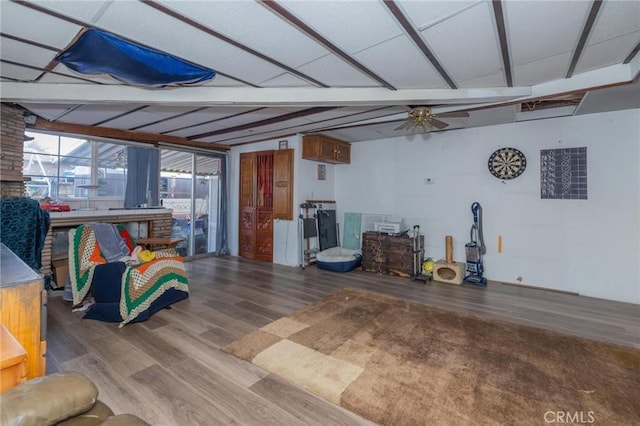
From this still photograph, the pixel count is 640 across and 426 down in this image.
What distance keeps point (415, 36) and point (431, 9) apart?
1.05 feet

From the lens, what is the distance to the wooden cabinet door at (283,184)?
19.1 ft

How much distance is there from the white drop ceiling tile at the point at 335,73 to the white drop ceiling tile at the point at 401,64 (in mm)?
169

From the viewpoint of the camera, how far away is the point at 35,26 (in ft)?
6.46

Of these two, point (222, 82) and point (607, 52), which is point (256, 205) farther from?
point (607, 52)

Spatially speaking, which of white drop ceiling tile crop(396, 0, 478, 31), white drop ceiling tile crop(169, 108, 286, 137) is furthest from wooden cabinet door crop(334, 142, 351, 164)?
white drop ceiling tile crop(396, 0, 478, 31)

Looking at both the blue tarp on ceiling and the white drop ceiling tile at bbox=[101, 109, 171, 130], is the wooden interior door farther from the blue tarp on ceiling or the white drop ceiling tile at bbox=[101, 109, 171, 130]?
the blue tarp on ceiling

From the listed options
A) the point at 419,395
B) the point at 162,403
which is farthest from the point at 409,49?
the point at 162,403

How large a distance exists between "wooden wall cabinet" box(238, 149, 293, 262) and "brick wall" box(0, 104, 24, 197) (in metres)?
3.59

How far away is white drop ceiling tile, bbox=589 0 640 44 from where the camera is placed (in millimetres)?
1810

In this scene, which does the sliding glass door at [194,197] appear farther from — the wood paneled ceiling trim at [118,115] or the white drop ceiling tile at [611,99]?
the white drop ceiling tile at [611,99]

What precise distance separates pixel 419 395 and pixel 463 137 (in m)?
4.47

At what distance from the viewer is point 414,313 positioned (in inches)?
137

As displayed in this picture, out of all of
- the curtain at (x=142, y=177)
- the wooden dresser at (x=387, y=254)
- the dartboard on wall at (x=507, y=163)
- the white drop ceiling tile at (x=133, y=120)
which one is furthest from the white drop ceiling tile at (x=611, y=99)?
the curtain at (x=142, y=177)

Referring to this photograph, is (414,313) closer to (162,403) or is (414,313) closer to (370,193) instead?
(162,403)
